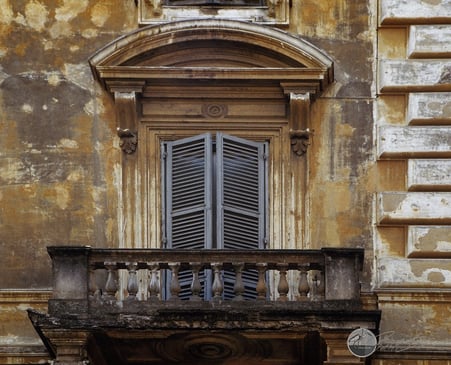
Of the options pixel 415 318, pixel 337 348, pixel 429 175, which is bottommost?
pixel 337 348

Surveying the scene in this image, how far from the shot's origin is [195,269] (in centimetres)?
2327

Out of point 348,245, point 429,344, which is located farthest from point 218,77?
point 429,344

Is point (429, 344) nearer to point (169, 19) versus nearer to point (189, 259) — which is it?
point (189, 259)

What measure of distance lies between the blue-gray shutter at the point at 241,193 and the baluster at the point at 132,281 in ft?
5.08

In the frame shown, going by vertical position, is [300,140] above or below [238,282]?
above

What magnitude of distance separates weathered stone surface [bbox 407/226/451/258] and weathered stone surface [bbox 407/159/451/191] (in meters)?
0.48

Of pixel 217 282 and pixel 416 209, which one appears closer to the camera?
pixel 217 282

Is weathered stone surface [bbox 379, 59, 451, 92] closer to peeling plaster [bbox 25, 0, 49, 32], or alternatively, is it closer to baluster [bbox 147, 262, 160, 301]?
baluster [bbox 147, 262, 160, 301]

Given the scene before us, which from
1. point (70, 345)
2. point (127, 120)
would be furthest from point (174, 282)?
point (127, 120)

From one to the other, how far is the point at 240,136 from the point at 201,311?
3091mm

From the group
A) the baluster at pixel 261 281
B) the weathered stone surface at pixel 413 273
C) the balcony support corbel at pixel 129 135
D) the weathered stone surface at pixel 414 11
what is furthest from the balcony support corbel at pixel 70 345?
the weathered stone surface at pixel 414 11

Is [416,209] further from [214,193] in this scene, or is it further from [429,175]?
[214,193]

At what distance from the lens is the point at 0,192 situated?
24.7 meters

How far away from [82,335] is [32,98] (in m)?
3.63
